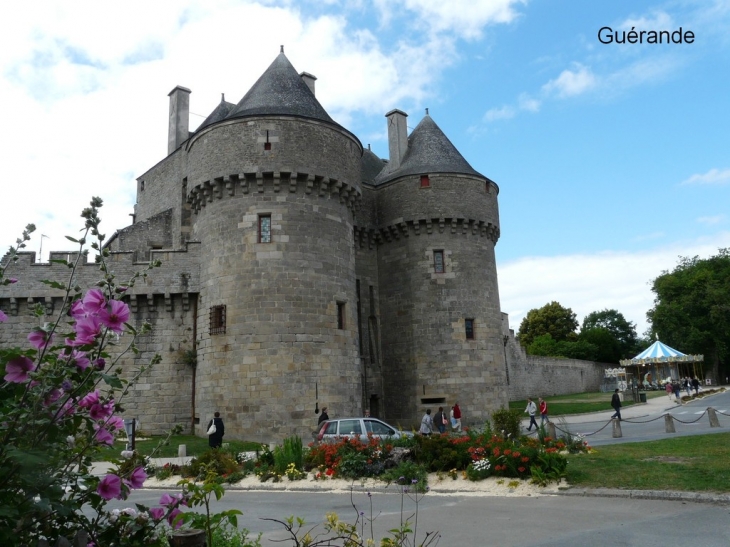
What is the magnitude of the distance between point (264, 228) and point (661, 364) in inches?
1888

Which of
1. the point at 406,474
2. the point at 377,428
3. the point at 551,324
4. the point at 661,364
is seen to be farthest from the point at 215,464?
the point at 551,324

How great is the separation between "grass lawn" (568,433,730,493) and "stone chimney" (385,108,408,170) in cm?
1725

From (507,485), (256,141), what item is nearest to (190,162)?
(256,141)

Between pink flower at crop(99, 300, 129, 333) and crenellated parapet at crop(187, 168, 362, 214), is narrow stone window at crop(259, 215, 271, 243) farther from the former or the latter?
pink flower at crop(99, 300, 129, 333)

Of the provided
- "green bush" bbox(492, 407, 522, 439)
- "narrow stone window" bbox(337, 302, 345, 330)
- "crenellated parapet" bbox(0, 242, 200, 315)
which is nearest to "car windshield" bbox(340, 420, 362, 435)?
"green bush" bbox(492, 407, 522, 439)

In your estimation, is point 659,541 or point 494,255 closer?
point 659,541

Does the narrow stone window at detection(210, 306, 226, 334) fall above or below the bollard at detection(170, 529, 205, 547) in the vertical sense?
above

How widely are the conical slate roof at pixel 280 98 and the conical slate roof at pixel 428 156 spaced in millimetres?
5543

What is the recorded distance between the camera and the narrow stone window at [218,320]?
1917cm

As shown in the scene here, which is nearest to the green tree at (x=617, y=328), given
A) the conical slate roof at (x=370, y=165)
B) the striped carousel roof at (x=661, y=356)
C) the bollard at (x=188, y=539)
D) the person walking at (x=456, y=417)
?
the striped carousel roof at (x=661, y=356)

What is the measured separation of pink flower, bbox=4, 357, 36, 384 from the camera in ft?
9.71

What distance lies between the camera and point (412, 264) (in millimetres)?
24891

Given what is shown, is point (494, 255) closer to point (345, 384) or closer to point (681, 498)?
point (345, 384)

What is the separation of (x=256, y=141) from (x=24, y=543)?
17633 millimetres
